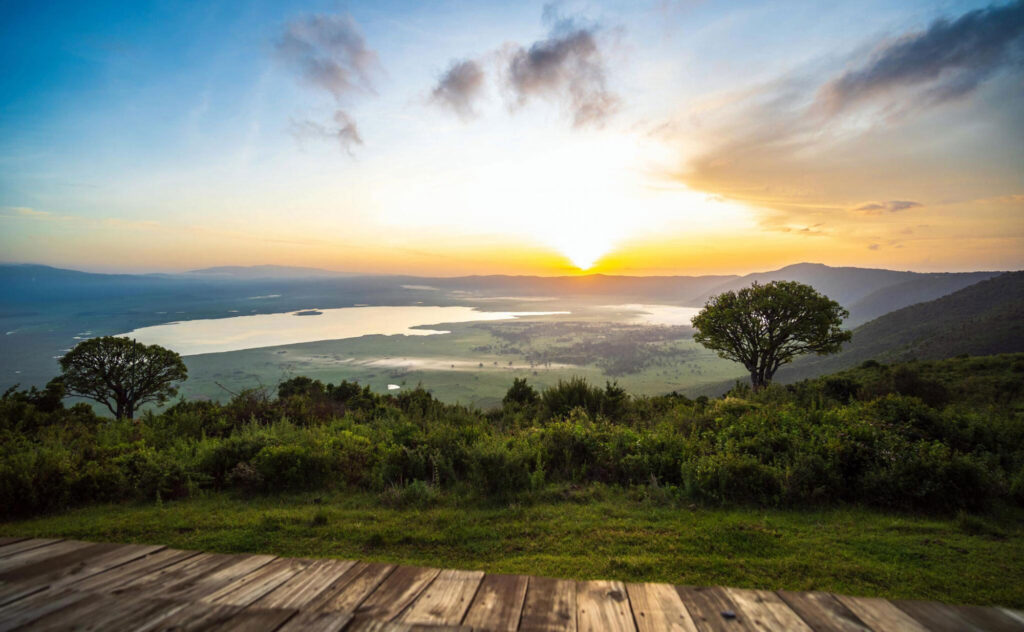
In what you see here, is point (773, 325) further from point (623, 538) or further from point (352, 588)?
point (352, 588)

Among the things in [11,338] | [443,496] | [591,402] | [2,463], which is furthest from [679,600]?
[11,338]

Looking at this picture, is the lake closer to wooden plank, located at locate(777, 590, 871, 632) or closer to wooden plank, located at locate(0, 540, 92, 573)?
wooden plank, located at locate(0, 540, 92, 573)

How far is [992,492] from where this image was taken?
15.3 ft

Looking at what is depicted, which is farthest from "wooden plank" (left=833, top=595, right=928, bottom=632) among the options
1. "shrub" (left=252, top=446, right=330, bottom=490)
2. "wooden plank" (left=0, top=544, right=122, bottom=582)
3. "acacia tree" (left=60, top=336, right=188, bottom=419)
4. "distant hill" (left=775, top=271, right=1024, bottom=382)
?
"distant hill" (left=775, top=271, right=1024, bottom=382)

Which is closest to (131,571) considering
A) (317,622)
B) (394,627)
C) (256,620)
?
(256,620)

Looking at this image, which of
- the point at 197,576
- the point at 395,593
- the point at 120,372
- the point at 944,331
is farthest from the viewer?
the point at 944,331

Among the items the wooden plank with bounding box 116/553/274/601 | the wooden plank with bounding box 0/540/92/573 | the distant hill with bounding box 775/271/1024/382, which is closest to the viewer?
the wooden plank with bounding box 116/553/274/601

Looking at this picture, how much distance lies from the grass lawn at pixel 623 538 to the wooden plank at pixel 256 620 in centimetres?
116

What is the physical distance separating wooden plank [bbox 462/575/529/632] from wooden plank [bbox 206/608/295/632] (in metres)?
0.96

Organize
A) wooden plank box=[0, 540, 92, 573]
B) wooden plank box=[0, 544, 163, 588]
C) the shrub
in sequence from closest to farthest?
wooden plank box=[0, 544, 163, 588] < wooden plank box=[0, 540, 92, 573] < the shrub

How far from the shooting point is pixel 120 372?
27.4 m

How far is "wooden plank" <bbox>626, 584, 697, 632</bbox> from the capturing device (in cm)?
218

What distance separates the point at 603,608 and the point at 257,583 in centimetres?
213

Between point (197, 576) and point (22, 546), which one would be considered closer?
point (197, 576)
